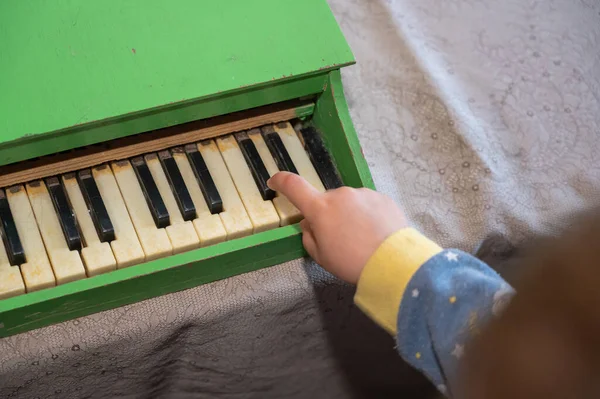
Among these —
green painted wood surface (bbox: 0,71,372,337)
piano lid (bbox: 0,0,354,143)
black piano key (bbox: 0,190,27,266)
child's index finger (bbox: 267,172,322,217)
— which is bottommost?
green painted wood surface (bbox: 0,71,372,337)

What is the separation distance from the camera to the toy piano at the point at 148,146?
0.92m

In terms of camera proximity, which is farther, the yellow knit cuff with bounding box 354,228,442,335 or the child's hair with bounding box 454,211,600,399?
the yellow knit cuff with bounding box 354,228,442,335

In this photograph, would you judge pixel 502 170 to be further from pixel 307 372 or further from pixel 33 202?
pixel 33 202

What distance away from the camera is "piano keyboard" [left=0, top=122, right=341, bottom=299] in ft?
3.05

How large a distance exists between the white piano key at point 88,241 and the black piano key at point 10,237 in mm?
76

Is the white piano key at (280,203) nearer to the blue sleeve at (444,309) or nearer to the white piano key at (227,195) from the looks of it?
the white piano key at (227,195)

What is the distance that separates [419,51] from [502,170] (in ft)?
0.82

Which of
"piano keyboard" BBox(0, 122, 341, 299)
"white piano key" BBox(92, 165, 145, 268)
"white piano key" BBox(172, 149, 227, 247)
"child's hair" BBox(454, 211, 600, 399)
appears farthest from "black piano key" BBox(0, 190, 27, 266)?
"child's hair" BBox(454, 211, 600, 399)

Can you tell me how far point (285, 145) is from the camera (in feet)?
3.49

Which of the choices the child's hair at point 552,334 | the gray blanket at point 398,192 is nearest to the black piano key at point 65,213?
the gray blanket at point 398,192

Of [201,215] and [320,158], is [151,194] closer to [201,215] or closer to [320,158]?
[201,215]

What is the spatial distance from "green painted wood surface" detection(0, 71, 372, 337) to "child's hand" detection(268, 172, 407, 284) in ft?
0.17

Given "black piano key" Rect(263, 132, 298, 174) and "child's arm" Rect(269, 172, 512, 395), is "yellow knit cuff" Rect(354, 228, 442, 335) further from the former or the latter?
"black piano key" Rect(263, 132, 298, 174)

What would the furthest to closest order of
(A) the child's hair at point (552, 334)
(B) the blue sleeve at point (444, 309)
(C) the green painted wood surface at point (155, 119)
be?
1. (C) the green painted wood surface at point (155, 119)
2. (B) the blue sleeve at point (444, 309)
3. (A) the child's hair at point (552, 334)
